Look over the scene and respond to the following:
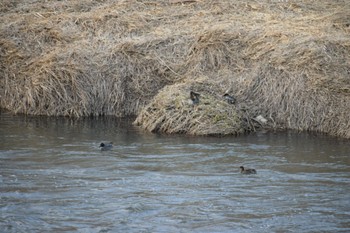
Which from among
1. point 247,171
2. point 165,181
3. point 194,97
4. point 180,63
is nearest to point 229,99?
point 194,97

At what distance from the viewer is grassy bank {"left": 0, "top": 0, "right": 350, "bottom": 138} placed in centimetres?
1418

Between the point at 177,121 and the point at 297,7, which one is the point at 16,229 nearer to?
the point at 177,121

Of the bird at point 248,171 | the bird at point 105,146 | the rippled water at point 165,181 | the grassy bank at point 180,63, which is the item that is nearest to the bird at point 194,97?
the grassy bank at point 180,63

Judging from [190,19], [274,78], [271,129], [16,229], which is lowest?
[16,229]

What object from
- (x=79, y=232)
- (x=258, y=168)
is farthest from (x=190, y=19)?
(x=79, y=232)

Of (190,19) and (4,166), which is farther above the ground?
(190,19)

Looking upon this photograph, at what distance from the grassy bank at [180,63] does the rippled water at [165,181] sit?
2.22ft

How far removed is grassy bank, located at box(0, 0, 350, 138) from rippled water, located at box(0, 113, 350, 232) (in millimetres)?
676

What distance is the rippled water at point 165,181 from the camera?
9328 millimetres

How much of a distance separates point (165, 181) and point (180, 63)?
5.11 m

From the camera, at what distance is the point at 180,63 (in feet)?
51.4

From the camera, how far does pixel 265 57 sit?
15.2 metres

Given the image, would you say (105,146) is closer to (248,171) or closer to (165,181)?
(165,181)

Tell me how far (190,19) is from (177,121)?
4.28 m
